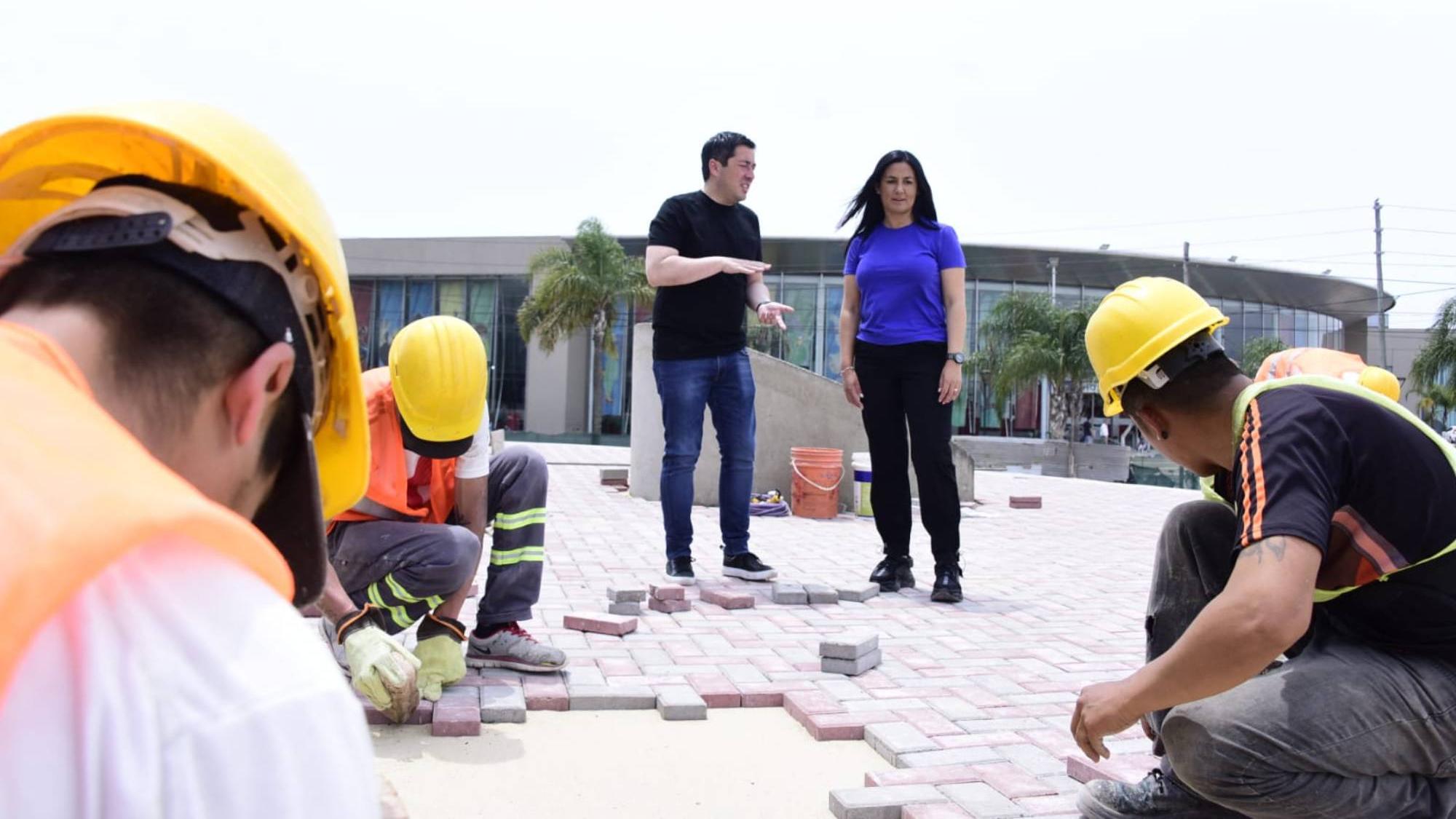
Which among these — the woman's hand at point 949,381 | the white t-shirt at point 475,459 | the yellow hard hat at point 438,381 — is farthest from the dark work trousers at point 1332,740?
the woman's hand at point 949,381

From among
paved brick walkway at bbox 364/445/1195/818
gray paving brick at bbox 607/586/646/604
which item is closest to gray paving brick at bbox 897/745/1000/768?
paved brick walkway at bbox 364/445/1195/818

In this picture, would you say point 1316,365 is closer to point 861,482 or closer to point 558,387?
point 861,482

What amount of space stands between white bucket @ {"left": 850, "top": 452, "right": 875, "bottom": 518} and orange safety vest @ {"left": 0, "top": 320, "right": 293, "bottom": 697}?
894cm

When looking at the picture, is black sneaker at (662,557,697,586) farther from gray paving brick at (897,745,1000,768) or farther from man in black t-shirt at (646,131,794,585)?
gray paving brick at (897,745,1000,768)

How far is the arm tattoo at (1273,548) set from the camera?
1.78 m

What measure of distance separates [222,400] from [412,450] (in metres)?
2.49

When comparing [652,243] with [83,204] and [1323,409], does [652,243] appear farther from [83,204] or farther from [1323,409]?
[83,204]

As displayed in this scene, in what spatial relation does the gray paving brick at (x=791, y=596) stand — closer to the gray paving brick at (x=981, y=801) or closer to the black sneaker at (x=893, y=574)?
the black sneaker at (x=893, y=574)

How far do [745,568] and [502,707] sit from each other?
2.51m

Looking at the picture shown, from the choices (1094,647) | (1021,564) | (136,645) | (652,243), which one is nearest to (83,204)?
(136,645)

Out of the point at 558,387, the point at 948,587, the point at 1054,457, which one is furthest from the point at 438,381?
the point at 558,387

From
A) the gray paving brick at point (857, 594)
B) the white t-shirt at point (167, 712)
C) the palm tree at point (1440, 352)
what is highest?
the palm tree at point (1440, 352)

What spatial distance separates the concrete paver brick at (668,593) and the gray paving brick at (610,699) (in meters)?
1.30

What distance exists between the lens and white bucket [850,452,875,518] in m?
9.48
